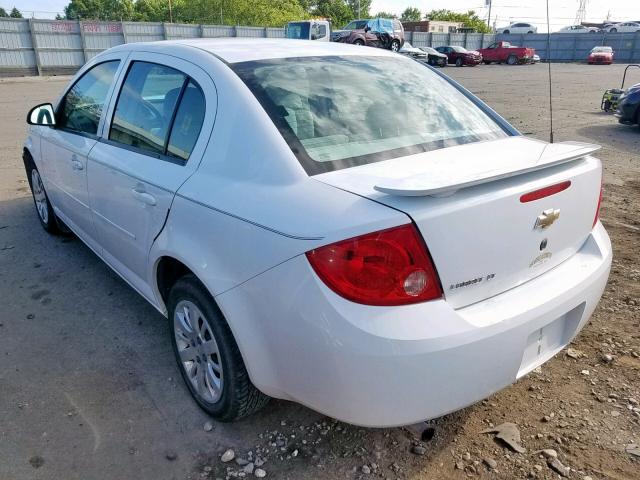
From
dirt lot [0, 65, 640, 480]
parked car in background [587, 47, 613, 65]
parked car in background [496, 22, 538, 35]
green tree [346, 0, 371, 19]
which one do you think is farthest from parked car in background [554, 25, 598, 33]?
dirt lot [0, 65, 640, 480]

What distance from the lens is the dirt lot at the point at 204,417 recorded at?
7.22ft

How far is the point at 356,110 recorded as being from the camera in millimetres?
2430

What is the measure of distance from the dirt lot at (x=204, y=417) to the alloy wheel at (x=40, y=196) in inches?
43.3

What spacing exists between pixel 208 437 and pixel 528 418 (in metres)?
1.50

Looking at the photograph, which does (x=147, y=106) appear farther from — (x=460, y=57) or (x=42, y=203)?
(x=460, y=57)

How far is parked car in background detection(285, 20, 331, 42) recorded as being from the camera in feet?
77.2

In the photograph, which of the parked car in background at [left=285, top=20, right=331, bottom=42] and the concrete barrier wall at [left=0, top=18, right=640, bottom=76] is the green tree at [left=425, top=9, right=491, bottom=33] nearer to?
the concrete barrier wall at [left=0, top=18, right=640, bottom=76]

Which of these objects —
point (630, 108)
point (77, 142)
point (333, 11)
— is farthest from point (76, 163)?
point (333, 11)

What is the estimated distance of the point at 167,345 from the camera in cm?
311

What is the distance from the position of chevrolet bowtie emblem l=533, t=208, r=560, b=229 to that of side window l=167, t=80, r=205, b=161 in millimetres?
1517

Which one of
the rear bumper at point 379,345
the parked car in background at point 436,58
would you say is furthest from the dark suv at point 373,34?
the rear bumper at point 379,345

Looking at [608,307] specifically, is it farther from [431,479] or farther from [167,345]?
[167,345]

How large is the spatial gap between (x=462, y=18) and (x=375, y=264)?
84.9 meters

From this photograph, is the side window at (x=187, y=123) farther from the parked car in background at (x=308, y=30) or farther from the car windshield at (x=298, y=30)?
the car windshield at (x=298, y=30)
